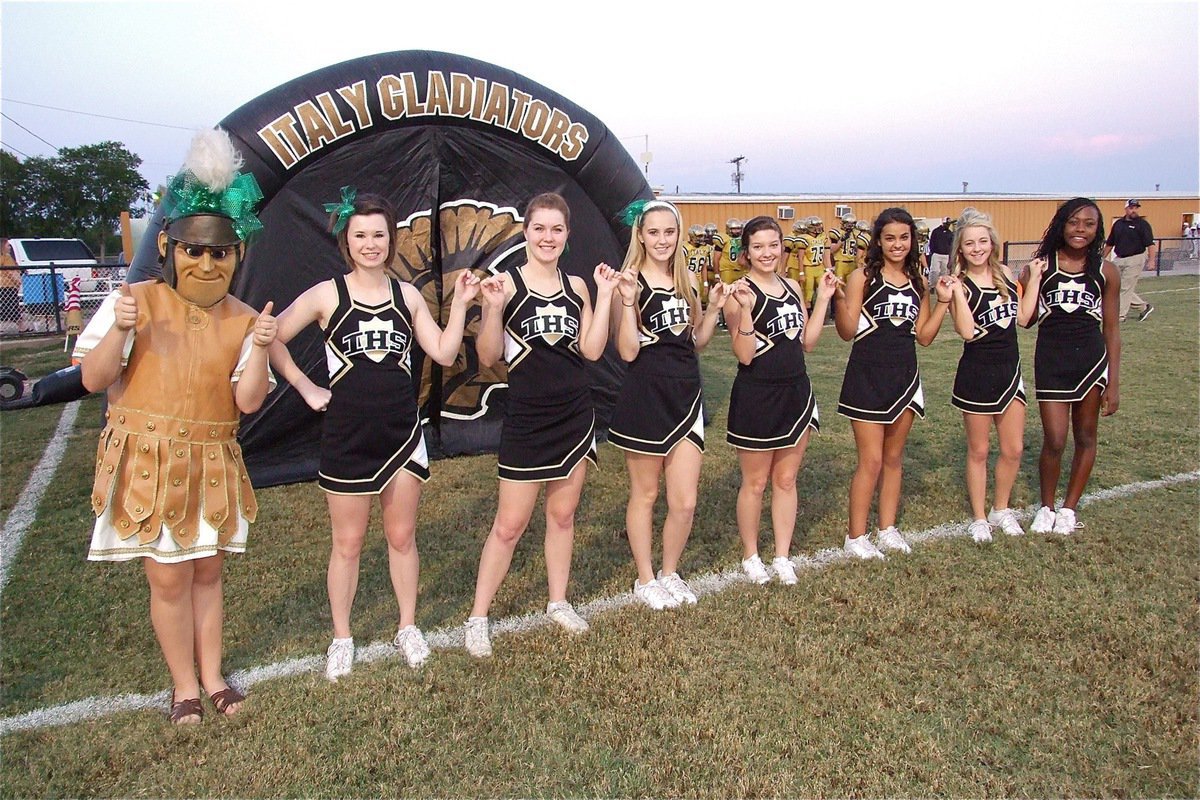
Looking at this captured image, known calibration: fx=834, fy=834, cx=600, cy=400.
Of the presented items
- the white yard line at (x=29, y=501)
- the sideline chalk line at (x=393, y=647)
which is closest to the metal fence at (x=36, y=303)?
the white yard line at (x=29, y=501)

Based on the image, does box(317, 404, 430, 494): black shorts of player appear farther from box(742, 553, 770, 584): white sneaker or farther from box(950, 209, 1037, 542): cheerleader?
box(950, 209, 1037, 542): cheerleader

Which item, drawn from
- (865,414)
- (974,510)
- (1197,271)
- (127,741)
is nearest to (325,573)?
(127,741)

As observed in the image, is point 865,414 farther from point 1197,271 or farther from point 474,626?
point 1197,271

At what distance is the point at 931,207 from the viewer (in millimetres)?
32312

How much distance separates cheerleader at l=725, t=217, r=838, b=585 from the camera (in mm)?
3619

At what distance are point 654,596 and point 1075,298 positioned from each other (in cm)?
272

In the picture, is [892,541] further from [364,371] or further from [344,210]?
[344,210]

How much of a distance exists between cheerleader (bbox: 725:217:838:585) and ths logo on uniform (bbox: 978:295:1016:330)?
1043mm

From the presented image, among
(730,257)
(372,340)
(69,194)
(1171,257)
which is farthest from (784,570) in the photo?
(69,194)

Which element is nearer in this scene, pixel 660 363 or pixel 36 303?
pixel 660 363

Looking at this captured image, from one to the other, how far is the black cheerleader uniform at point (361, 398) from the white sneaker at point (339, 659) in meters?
0.62

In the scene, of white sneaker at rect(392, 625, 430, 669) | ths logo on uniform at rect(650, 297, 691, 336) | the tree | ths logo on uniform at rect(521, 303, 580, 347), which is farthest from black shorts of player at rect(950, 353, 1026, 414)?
the tree

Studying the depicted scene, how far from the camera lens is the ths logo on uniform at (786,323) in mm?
3670

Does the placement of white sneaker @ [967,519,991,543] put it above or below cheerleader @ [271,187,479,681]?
below
